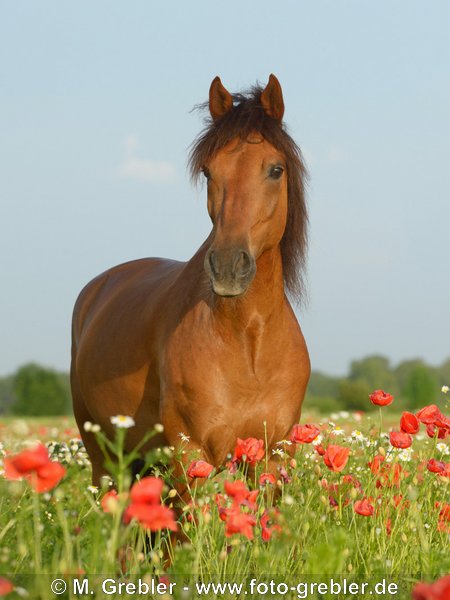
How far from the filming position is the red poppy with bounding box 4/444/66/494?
102 inches

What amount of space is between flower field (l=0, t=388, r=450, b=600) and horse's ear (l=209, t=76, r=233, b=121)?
2150 millimetres

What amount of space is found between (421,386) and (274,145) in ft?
146

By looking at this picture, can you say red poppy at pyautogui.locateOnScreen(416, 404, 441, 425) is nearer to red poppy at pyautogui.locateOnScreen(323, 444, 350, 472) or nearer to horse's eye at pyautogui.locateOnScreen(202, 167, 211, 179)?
red poppy at pyautogui.locateOnScreen(323, 444, 350, 472)

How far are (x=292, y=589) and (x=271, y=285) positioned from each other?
2299mm

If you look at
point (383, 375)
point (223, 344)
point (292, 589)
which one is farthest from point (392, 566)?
point (383, 375)

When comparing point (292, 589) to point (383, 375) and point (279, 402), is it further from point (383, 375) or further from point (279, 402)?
point (383, 375)

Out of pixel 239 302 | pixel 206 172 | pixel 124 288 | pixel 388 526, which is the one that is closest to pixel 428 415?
pixel 388 526

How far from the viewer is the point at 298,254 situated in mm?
5859

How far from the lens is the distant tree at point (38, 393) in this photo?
165 feet

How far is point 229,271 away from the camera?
A: 15.6 feet

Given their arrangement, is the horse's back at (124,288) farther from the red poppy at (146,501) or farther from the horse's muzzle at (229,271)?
the red poppy at (146,501)

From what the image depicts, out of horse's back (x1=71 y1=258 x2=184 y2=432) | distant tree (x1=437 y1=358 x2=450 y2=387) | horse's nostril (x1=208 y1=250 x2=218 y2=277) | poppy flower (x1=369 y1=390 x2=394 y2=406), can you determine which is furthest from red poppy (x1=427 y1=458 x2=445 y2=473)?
distant tree (x1=437 y1=358 x2=450 y2=387)

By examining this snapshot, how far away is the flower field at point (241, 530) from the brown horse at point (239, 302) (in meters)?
0.36

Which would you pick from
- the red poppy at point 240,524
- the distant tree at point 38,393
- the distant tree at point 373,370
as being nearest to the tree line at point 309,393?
the distant tree at point 38,393
